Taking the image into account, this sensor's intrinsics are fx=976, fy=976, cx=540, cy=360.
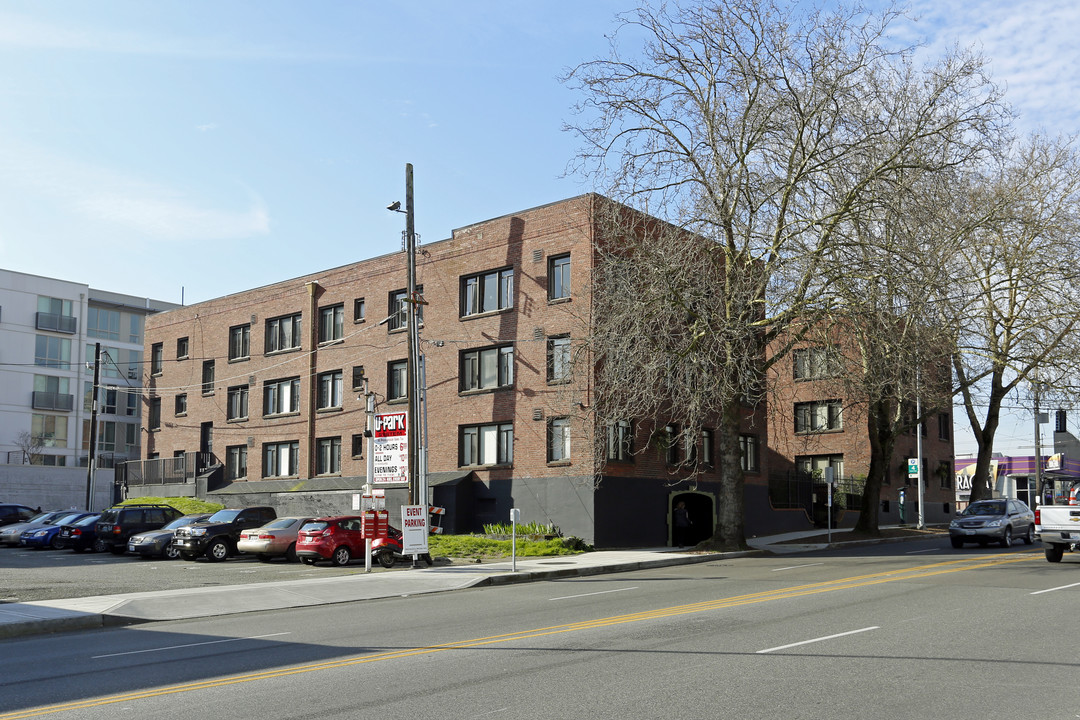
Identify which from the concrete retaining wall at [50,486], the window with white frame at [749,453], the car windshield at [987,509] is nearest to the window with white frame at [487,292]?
the window with white frame at [749,453]

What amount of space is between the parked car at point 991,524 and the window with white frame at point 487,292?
55.7 feet

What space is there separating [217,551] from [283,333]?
16412mm

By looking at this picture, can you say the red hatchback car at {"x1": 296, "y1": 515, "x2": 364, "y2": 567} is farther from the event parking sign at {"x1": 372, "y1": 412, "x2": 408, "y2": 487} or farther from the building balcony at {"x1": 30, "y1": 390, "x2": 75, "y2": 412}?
the building balcony at {"x1": 30, "y1": 390, "x2": 75, "y2": 412}

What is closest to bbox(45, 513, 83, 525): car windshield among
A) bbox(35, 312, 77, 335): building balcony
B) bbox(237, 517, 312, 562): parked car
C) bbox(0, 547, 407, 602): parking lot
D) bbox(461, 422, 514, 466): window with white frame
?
bbox(0, 547, 407, 602): parking lot

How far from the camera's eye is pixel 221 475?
4728 centimetres

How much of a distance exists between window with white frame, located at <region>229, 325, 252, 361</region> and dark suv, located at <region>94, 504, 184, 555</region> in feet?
42.9

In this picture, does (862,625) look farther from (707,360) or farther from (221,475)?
(221,475)

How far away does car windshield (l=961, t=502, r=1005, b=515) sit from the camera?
107 feet

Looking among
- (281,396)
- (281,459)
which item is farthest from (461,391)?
(281,459)

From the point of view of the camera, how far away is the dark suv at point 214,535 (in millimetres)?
30583

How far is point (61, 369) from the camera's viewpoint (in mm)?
70312

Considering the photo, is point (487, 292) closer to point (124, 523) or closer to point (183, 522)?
point (183, 522)

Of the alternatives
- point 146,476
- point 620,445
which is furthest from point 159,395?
point 620,445

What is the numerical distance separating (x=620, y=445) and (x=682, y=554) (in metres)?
Answer: 5.16
